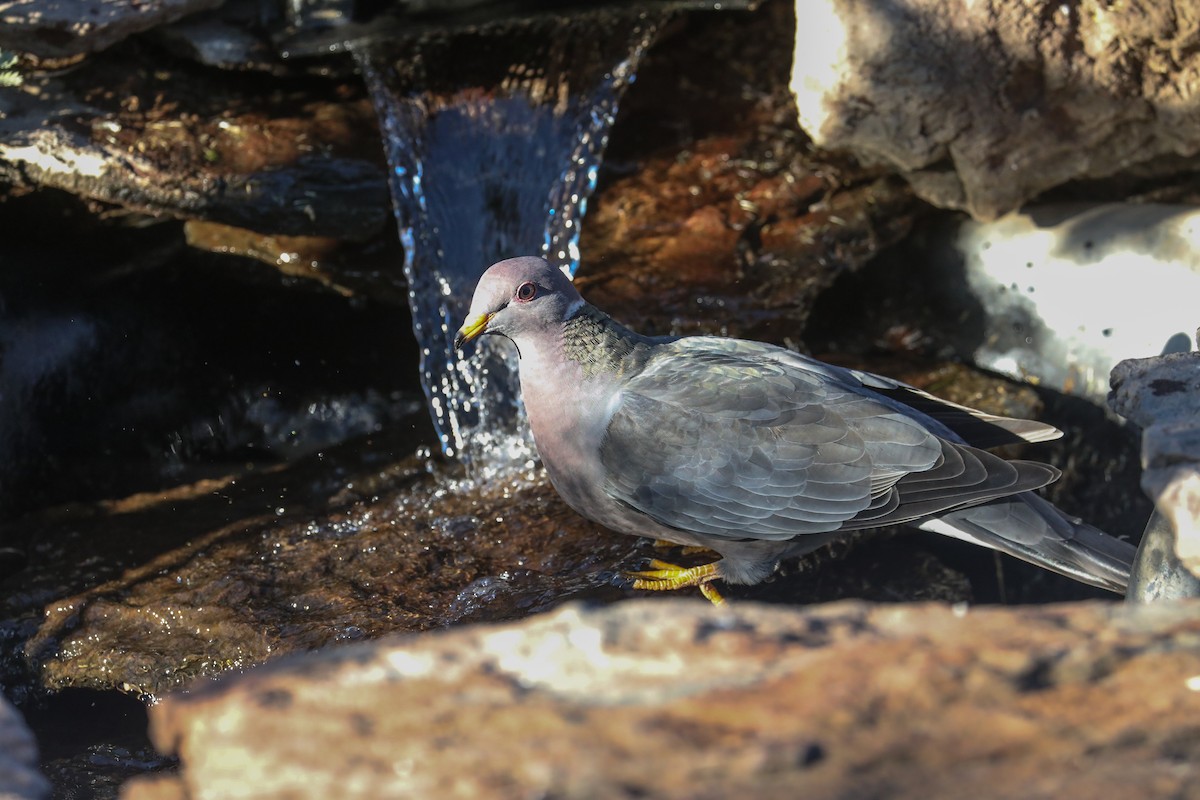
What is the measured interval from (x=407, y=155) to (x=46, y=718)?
8.63 ft

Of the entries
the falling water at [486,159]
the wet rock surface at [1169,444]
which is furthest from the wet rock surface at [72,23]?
the wet rock surface at [1169,444]

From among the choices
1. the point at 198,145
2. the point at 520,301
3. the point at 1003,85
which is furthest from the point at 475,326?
the point at 1003,85

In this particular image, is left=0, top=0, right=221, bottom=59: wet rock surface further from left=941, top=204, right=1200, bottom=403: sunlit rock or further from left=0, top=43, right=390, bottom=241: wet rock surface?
left=941, top=204, right=1200, bottom=403: sunlit rock

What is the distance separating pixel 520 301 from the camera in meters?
3.65

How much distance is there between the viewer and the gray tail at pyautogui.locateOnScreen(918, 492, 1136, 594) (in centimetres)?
346

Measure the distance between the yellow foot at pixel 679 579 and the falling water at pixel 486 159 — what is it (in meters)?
0.91

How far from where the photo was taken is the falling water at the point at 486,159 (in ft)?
15.7

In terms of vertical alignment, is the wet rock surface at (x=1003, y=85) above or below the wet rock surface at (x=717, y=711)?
above

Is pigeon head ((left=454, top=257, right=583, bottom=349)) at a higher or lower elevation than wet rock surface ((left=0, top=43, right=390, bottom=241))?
lower

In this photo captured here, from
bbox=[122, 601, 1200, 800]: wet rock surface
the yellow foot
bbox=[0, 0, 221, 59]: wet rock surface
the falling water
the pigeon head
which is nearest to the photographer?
bbox=[122, 601, 1200, 800]: wet rock surface

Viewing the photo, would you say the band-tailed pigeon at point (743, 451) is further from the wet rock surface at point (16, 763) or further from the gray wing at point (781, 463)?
the wet rock surface at point (16, 763)

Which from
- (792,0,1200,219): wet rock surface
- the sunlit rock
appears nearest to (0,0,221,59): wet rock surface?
(792,0,1200,219): wet rock surface

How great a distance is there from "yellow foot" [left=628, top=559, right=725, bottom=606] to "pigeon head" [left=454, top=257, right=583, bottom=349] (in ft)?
2.80

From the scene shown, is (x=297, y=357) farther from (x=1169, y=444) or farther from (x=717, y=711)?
(x=717, y=711)
